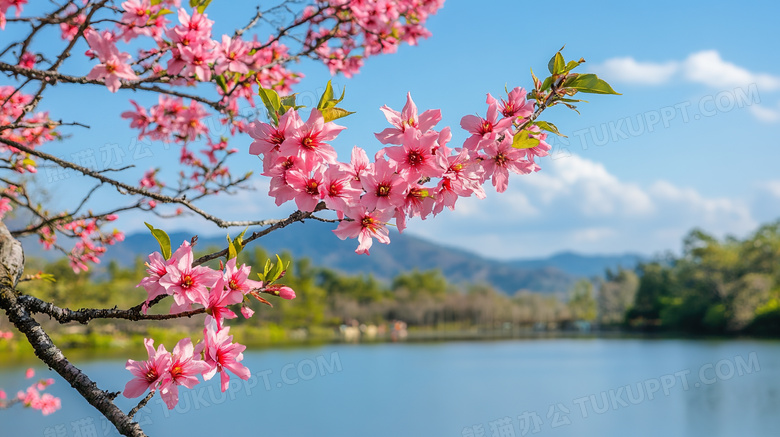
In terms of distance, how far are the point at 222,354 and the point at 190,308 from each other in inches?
4.8

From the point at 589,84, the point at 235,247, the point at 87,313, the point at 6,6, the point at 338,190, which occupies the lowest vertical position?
the point at 87,313

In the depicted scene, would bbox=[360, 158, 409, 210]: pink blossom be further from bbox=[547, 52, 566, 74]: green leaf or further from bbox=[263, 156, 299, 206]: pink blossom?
bbox=[547, 52, 566, 74]: green leaf

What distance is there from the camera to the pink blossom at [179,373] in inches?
43.3

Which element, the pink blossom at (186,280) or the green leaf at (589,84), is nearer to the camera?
the pink blossom at (186,280)

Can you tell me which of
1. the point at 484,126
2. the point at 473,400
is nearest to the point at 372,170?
the point at 484,126

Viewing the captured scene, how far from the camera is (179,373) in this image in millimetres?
1119

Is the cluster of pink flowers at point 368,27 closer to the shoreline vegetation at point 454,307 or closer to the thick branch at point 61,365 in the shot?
the thick branch at point 61,365

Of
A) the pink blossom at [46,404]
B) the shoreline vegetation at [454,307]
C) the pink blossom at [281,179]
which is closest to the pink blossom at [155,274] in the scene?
the pink blossom at [281,179]

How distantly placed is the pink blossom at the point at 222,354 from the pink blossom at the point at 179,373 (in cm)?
2

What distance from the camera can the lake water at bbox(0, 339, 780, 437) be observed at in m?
9.90

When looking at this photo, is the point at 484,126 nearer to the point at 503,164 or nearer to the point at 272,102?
the point at 503,164

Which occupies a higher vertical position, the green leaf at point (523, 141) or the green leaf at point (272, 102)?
the green leaf at point (272, 102)

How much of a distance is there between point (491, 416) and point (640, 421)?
2.64m

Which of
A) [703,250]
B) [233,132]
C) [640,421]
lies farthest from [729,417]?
[703,250]
